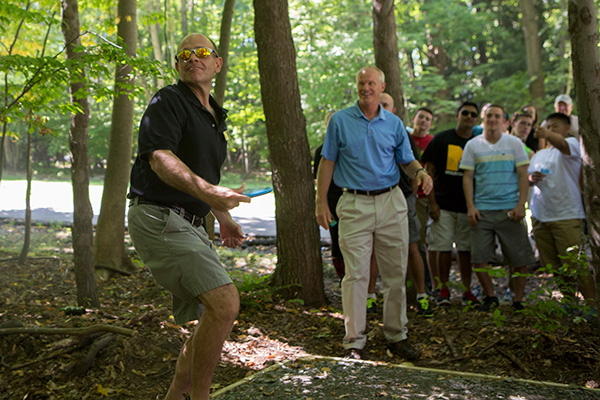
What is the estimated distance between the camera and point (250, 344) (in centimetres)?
536

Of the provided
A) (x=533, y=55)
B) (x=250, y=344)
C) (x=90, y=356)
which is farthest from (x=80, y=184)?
(x=533, y=55)

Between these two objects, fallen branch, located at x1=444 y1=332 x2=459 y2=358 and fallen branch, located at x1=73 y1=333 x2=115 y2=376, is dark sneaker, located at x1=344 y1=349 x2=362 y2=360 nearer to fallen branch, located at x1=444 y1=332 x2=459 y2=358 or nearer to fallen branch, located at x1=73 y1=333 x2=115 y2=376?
fallen branch, located at x1=444 y1=332 x2=459 y2=358

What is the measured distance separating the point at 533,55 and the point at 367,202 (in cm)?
1539

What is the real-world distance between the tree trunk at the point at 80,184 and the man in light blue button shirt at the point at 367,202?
2.43m

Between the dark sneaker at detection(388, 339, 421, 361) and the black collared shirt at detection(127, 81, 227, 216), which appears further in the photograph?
the dark sneaker at detection(388, 339, 421, 361)

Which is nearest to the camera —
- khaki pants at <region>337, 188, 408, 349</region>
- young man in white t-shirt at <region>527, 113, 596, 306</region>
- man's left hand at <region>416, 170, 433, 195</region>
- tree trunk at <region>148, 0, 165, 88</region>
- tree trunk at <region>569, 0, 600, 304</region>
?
tree trunk at <region>569, 0, 600, 304</region>

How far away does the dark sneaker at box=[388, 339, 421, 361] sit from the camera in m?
5.06

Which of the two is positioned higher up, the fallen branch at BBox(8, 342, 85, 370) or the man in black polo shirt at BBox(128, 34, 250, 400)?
the man in black polo shirt at BBox(128, 34, 250, 400)

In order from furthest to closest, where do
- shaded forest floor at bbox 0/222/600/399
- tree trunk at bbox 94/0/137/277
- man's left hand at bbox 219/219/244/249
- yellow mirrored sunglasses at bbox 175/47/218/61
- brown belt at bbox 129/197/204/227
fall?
tree trunk at bbox 94/0/137/277, shaded forest floor at bbox 0/222/600/399, man's left hand at bbox 219/219/244/249, yellow mirrored sunglasses at bbox 175/47/218/61, brown belt at bbox 129/197/204/227

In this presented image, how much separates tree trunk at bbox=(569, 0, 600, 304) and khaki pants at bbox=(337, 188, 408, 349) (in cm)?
166

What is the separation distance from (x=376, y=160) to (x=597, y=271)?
202 cm

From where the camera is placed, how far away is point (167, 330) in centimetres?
531

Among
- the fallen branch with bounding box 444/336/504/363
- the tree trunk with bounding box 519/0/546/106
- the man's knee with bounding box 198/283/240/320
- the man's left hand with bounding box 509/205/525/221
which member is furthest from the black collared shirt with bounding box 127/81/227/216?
the tree trunk with bounding box 519/0/546/106

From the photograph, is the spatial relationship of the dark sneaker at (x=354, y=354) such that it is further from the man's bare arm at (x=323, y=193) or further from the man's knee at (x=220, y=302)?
the man's knee at (x=220, y=302)
